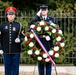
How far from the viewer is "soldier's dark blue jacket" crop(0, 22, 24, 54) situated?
6.76m

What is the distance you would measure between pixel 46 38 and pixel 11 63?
906mm

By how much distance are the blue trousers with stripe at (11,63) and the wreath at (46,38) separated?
0.99 ft

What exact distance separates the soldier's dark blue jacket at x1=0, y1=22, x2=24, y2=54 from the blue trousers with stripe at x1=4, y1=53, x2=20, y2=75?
104 millimetres

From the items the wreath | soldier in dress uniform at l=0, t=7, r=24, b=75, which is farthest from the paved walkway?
soldier in dress uniform at l=0, t=7, r=24, b=75

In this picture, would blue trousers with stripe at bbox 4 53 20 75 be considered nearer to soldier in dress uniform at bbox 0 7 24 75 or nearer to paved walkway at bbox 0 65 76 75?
soldier in dress uniform at bbox 0 7 24 75

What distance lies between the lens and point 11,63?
6.86 m

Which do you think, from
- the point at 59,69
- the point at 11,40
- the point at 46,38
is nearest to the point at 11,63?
the point at 11,40

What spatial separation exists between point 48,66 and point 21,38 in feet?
2.70

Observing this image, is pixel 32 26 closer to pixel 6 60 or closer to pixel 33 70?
pixel 6 60

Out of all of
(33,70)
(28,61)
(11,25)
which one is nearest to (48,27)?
(11,25)

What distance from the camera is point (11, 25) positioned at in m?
6.79

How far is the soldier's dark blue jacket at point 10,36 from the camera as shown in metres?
6.76

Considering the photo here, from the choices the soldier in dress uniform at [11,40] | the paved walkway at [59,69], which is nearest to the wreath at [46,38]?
the soldier in dress uniform at [11,40]

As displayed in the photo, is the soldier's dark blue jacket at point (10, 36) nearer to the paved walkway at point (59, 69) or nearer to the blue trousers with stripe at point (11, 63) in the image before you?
the blue trousers with stripe at point (11, 63)
